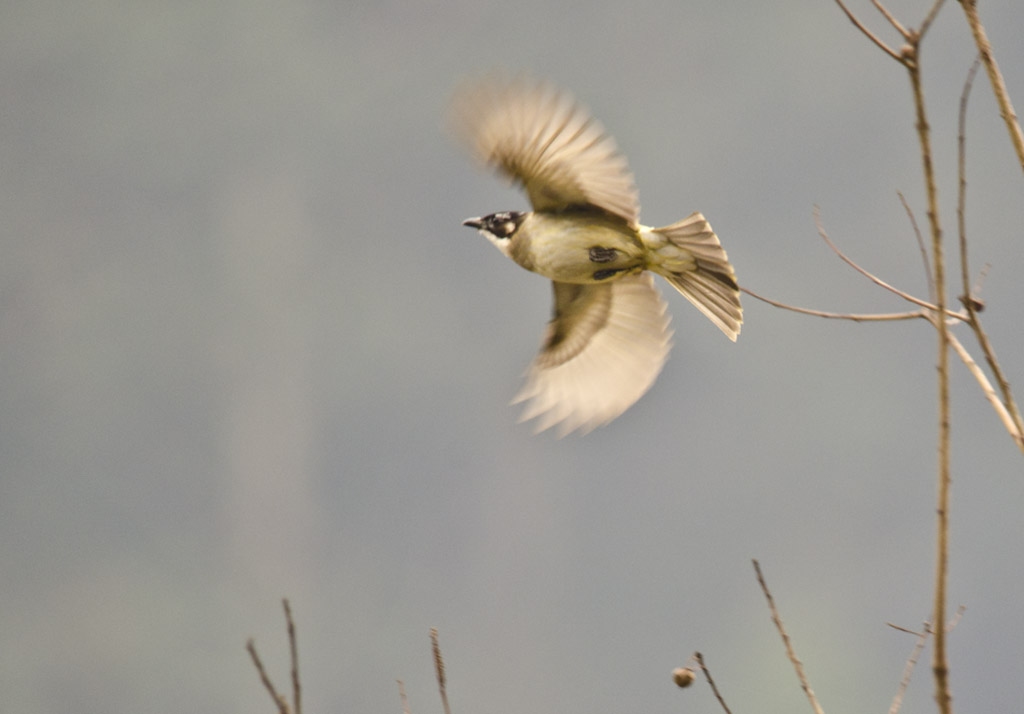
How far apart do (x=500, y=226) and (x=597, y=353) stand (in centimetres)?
45

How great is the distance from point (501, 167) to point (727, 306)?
60 centimetres

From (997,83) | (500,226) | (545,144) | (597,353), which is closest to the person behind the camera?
(997,83)

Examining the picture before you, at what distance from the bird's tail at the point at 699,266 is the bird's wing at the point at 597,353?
197 millimetres

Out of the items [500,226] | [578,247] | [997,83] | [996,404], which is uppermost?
[500,226]

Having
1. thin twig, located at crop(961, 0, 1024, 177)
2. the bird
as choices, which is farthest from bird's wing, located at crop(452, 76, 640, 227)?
thin twig, located at crop(961, 0, 1024, 177)

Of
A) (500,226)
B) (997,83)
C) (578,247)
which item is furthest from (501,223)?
(997,83)

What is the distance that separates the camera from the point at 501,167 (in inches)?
94.7

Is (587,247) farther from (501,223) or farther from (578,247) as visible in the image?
(501,223)

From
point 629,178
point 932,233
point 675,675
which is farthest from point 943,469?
point 629,178

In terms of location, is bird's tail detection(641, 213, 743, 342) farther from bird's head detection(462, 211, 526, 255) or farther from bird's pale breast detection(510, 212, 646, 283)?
bird's head detection(462, 211, 526, 255)

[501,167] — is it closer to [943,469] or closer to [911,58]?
[911,58]

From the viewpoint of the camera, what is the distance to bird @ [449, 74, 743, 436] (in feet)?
7.49

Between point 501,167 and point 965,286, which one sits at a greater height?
point 501,167

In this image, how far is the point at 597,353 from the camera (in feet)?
9.51
